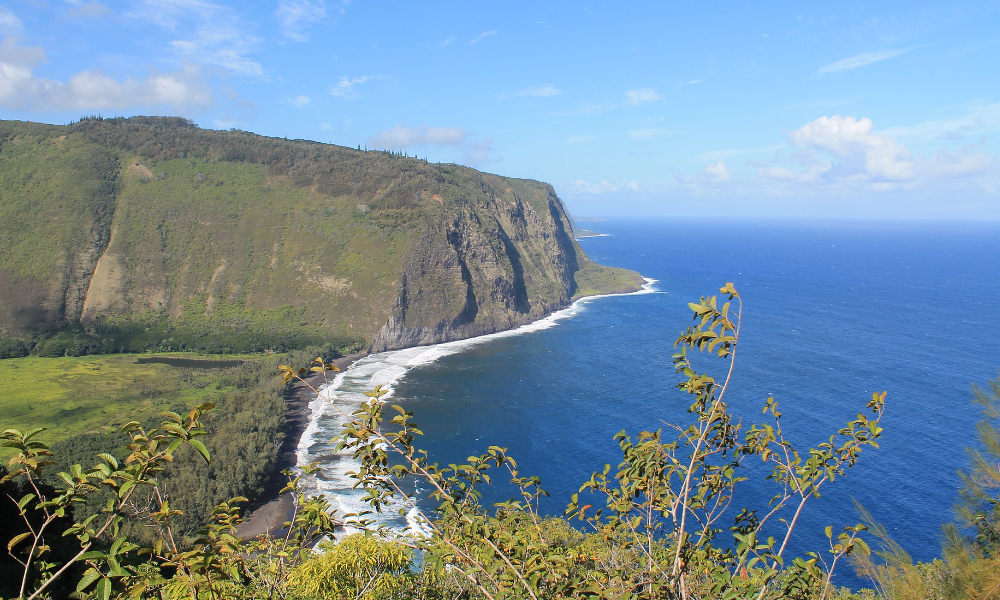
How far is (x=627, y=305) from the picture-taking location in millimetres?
120000

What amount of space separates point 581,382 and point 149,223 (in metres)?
89.8

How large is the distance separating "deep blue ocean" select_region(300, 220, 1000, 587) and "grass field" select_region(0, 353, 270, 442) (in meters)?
15.7

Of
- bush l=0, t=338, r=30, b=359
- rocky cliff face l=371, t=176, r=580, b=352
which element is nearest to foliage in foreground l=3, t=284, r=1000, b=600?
rocky cliff face l=371, t=176, r=580, b=352

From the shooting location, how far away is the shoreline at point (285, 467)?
40.1 m

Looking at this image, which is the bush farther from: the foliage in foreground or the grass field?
the foliage in foreground

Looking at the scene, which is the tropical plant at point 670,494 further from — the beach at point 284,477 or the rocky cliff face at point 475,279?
the rocky cliff face at point 475,279

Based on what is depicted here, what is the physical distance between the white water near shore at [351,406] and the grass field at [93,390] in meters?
12.4

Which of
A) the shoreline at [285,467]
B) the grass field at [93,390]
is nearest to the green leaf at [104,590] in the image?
the shoreline at [285,467]

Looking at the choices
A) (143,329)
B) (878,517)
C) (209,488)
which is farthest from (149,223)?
(878,517)

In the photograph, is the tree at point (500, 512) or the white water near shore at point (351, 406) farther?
the white water near shore at point (351, 406)

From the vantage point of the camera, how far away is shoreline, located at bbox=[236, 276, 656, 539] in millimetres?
40062

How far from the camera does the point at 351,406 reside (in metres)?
60.2

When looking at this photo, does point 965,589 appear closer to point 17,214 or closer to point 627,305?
point 627,305

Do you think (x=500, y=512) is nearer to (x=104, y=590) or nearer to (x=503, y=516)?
(x=503, y=516)
